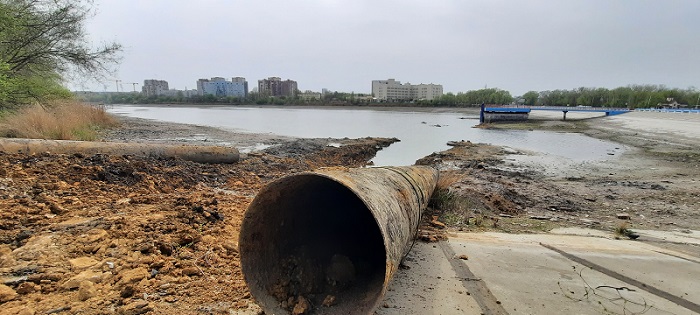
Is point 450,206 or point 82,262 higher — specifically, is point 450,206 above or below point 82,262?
below

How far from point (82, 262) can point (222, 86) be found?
163158 millimetres

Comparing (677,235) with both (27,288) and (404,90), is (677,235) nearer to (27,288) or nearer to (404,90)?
(27,288)

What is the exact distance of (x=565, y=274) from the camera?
4.14m

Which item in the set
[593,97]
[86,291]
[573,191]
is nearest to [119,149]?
[86,291]

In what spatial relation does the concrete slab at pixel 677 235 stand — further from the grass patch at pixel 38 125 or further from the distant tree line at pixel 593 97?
the distant tree line at pixel 593 97

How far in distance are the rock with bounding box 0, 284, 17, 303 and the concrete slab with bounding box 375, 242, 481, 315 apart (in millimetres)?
2798

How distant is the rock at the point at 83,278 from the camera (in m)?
2.97

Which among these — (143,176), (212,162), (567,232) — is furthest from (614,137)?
(143,176)

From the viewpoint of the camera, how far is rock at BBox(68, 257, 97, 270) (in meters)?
3.25

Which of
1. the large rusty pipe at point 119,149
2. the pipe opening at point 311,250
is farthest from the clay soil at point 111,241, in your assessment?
the large rusty pipe at point 119,149

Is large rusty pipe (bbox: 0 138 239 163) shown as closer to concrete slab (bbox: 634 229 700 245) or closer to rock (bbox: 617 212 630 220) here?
rock (bbox: 617 212 630 220)

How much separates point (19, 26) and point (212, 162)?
6.68 m

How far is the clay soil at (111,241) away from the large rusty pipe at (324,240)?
0.40m

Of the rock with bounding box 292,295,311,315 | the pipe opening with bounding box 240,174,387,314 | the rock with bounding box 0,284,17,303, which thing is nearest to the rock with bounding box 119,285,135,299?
the rock with bounding box 0,284,17,303
